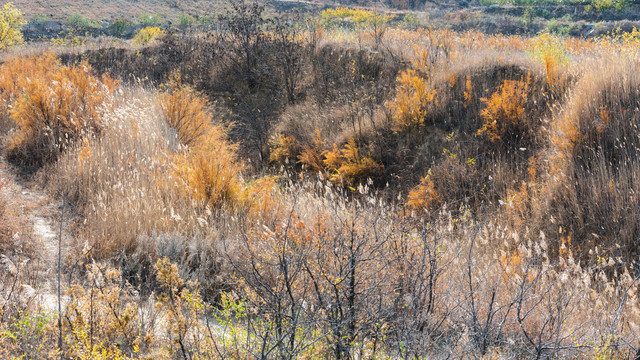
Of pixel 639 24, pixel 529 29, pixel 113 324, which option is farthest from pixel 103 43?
pixel 639 24

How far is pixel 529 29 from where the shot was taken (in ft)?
92.8

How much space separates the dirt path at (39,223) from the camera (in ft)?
12.2

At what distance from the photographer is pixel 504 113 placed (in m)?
7.52

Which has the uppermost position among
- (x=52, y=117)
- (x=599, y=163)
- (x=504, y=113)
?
(x=52, y=117)

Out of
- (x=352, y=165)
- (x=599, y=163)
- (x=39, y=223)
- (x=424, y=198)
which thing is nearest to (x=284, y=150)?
(x=352, y=165)

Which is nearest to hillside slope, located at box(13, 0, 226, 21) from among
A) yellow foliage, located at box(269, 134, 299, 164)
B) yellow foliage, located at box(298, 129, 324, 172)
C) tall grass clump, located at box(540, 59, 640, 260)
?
yellow foliage, located at box(269, 134, 299, 164)

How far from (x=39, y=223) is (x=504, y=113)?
7283 millimetres

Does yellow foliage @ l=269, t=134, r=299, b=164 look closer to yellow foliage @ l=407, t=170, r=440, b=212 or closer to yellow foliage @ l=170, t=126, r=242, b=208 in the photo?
yellow foliage @ l=407, t=170, r=440, b=212

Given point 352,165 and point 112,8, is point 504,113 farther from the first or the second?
point 112,8

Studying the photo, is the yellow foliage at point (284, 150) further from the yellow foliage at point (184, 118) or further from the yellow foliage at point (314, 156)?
the yellow foliage at point (184, 118)

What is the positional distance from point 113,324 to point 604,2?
3989 cm

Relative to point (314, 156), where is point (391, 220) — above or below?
above

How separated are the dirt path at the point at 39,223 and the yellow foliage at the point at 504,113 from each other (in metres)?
6.69

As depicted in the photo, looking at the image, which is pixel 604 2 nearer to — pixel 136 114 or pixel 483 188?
pixel 483 188
